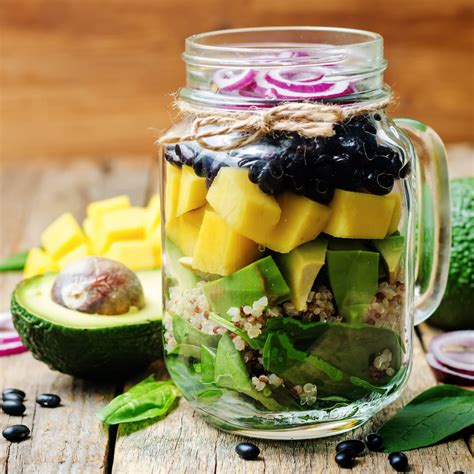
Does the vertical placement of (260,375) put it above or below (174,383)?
above

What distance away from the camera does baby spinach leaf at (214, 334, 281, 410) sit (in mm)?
1556

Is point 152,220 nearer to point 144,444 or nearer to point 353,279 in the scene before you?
point 144,444

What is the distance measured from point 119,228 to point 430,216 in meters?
0.85

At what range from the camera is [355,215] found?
4.89ft

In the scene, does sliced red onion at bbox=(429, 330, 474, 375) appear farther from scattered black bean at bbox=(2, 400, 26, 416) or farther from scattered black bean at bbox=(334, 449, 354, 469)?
scattered black bean at bbox=(2, 400, 26, 416)

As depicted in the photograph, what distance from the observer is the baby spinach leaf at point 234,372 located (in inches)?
61.2

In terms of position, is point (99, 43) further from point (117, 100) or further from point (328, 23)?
point (328, 23)

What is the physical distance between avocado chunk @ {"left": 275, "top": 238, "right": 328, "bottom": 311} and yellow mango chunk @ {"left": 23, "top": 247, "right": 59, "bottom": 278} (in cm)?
97

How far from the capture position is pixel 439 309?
216cm

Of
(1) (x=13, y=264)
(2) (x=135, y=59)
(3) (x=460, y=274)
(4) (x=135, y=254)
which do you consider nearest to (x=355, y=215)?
(3) (x=460, y=274)

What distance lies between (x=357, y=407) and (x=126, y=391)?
0.51 meters

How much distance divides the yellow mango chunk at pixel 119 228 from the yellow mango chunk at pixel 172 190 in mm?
693

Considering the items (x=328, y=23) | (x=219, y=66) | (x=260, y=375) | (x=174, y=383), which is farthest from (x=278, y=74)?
(x=328, y=23)

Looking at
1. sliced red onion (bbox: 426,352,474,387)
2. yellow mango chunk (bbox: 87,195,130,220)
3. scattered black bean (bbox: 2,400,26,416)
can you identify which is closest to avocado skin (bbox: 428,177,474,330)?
sliced red onion (bbox: 426,352,474,387)
